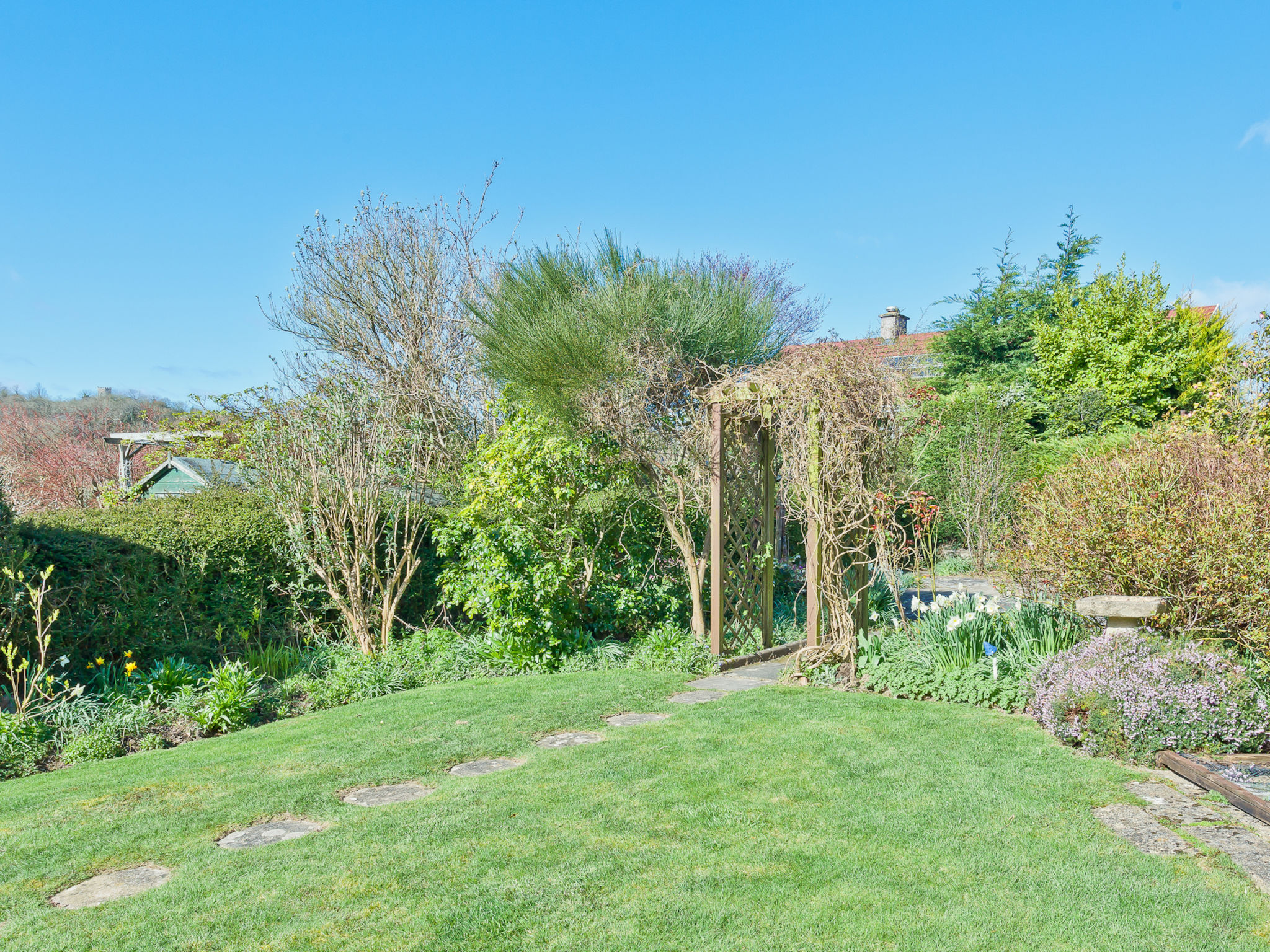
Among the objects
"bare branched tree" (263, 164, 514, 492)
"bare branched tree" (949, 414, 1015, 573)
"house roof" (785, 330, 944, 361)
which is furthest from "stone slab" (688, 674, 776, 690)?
"bare branched tree" (949, 414, 1015, 573)

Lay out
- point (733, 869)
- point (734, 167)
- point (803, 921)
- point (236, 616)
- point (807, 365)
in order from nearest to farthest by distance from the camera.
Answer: point (803, 921) < point (733, 869) < point (807, 365) < point (236, 616) < point (734, 167)

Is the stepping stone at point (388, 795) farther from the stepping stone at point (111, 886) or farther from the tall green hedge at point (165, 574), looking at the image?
the tall green hedge at point (165, 574)

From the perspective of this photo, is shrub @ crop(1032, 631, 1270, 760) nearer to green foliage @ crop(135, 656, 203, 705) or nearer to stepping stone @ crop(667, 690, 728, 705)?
stepping stone @ crop(667, 690, 728, 705)

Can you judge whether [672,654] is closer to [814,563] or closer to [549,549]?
[814,563]

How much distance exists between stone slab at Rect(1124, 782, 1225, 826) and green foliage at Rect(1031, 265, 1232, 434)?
1453 cm

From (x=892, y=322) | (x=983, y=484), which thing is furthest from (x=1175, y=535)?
(x=892, y=322)

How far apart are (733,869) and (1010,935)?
91cm

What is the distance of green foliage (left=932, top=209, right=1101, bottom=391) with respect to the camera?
65.1 ft

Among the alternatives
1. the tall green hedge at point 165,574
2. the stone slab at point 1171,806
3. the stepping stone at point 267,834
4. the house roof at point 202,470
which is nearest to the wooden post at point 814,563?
the stone slab at point 1171,806

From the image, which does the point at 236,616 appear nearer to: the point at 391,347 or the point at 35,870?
the point at 35,870

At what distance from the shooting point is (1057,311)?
1941 centimetres

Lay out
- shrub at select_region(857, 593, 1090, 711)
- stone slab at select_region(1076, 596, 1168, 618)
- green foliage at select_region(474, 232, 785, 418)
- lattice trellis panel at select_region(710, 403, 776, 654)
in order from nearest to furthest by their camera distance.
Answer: stone slab at select_region(1076, 596, 1168, 618) < shrub at select_region(857, 593, 1090, 711) < lattice trellis panel at select_region(710, 403, 776, 654) < green foliage at select_region(474, 232, 785, 418)

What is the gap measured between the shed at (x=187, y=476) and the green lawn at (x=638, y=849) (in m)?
6.87

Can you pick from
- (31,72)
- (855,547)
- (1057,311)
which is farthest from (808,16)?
(1057,311)
